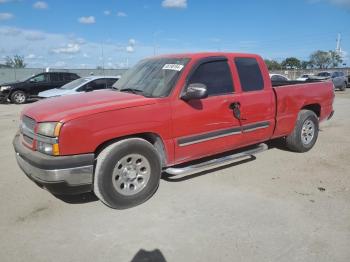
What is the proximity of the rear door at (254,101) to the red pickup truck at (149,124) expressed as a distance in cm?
2

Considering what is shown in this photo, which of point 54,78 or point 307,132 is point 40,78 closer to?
point 54,78

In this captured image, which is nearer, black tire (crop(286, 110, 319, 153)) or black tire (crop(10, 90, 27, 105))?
black tire (crop(286, 110, 319, 153))

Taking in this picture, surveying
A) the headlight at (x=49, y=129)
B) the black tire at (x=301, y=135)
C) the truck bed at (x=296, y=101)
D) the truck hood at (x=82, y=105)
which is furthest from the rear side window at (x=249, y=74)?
the headlight at (x=49, y=129)

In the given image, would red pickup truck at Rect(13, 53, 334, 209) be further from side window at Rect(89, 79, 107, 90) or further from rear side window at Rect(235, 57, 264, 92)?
side window at Rect(89, 79, 107, 90)

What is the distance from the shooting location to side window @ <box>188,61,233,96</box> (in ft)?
15.8

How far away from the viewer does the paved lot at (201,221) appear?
10.7ft

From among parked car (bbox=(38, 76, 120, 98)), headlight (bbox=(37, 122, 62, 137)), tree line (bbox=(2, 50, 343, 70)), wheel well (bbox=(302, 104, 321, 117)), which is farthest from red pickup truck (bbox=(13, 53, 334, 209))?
tree line (bbox=(2, 50, 343, 70))

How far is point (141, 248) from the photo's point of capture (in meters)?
3.34

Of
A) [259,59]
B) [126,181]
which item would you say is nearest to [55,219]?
[126,181]

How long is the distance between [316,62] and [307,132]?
86932 mm

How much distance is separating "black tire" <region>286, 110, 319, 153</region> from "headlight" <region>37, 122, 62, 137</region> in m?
4.35

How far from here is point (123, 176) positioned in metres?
4.16

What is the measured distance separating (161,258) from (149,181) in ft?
4.29

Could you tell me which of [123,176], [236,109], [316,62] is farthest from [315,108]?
[316,62]
